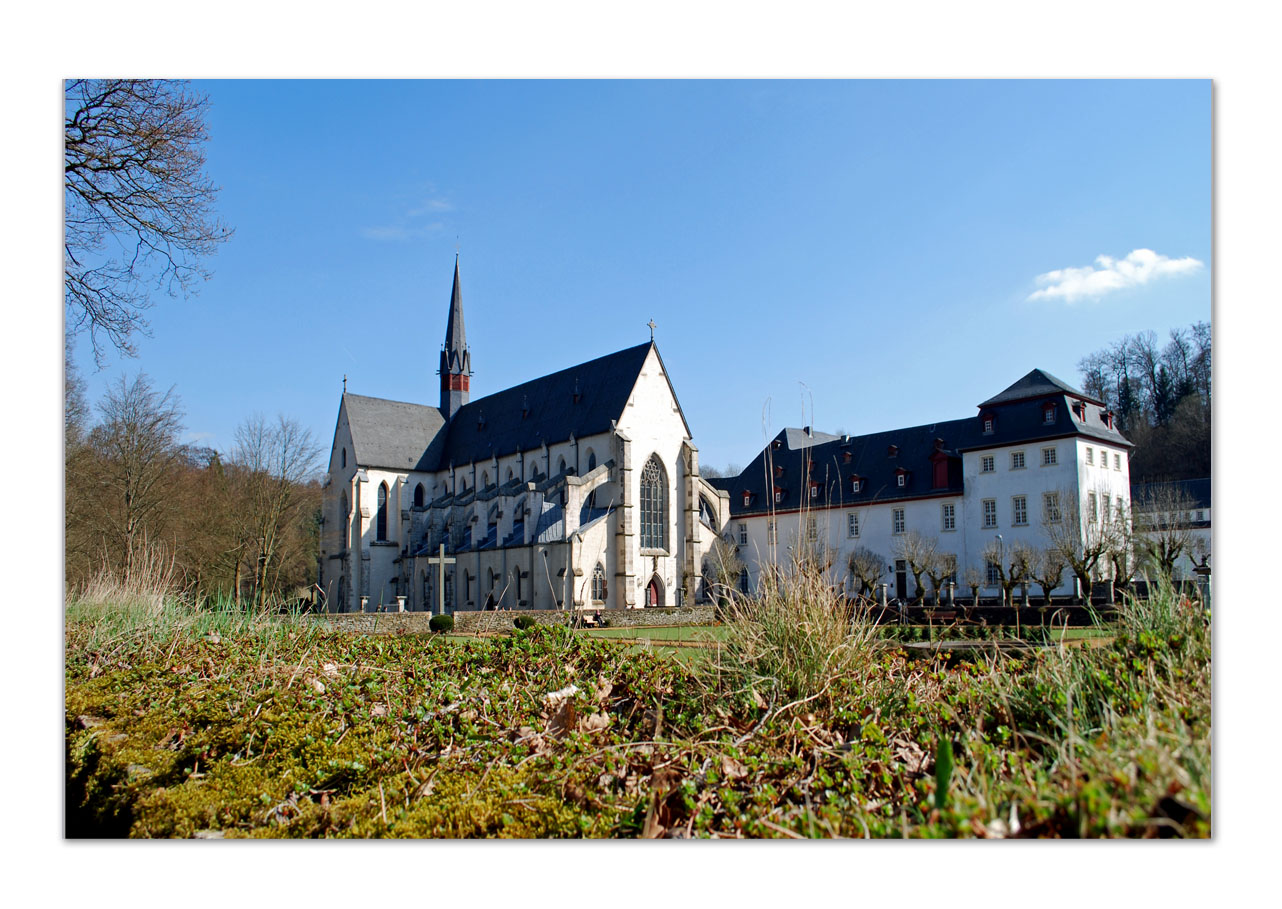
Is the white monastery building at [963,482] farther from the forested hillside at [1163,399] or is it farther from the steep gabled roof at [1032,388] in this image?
the forested hillside at [1163,399]

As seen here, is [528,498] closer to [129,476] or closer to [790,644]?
[129,476]

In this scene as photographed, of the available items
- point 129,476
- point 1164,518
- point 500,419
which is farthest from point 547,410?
point 1164,518

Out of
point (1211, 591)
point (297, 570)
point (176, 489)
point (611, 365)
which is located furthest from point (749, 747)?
point (297, 570)

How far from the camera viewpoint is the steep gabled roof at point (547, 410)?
3859cm

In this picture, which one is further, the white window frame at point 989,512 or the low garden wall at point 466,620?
the white window frame at point 989,512

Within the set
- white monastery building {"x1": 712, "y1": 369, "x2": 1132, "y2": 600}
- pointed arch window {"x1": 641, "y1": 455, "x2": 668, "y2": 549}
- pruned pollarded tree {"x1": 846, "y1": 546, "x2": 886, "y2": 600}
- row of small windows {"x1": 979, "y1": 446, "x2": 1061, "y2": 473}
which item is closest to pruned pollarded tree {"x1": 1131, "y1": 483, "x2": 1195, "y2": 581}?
white monastery building {"x1": 712, "y1": 369, "x2": 1132, "y2": 600}

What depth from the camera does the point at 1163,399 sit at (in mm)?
8812

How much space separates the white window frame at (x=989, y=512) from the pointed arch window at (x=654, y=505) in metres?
12.7

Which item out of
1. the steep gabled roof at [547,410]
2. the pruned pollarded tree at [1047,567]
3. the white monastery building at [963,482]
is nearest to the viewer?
the pruned pollarded tree at [1047,567]

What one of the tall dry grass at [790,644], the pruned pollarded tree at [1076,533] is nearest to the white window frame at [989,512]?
the pruned pollarded tree at [1076,533]

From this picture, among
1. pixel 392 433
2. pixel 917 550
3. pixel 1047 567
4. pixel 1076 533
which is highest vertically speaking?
pixel 392 433

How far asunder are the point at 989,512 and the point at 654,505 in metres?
13.4

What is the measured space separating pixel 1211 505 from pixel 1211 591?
59 centimetres

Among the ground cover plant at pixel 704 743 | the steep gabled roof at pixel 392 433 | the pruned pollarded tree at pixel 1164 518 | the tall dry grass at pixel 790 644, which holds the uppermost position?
the steep gabled roof at pixel 392 433
